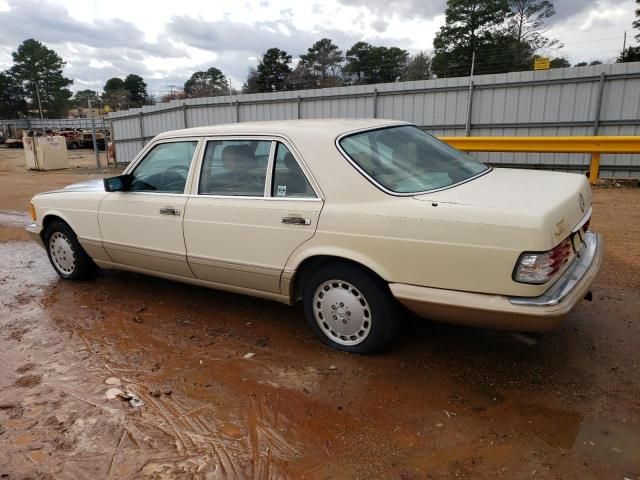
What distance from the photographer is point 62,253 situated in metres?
5.45

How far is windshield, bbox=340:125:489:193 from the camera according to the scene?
3371 mm

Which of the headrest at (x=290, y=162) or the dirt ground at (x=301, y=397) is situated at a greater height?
the headrest at (x=290, y=162)

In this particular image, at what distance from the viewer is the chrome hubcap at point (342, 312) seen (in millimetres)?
3424

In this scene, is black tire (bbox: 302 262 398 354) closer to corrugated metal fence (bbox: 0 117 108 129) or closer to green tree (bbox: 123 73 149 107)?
corrugated metal fence (bbox: 0 117 108 129)

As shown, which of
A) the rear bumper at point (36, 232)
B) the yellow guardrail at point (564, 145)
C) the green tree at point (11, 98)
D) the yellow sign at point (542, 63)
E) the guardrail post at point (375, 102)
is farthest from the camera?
the green tree at point (11, 98)

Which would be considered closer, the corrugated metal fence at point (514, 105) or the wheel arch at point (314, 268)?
the wheel arch at point (314, 268)

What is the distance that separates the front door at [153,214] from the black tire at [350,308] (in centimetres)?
131

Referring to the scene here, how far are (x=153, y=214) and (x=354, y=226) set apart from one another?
2038mm

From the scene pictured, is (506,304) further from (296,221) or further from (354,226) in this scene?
(296,221)

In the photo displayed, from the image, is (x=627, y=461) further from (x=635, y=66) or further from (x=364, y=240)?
(x=635, y=66)

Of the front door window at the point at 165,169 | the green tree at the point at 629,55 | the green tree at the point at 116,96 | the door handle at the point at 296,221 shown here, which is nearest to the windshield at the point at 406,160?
→ the door handle at the point at 296,221

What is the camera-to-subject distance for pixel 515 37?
38.7 m

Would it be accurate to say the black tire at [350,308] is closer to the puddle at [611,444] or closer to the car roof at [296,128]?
the car roof at [296,128]

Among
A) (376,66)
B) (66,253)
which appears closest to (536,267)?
(66,253)
